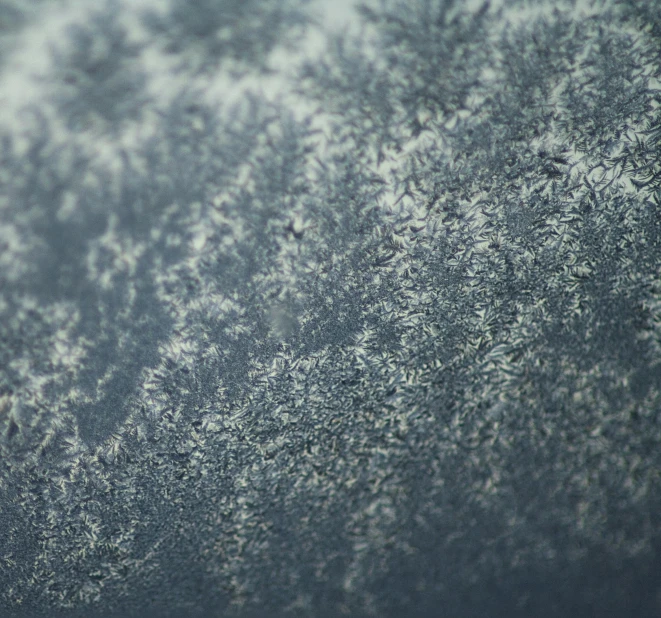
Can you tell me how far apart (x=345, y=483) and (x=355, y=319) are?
0.20m

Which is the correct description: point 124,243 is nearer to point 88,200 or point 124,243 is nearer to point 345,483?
point 88,200

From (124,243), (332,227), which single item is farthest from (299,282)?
(124,243)

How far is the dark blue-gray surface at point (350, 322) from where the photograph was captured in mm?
560

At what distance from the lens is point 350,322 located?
608mm

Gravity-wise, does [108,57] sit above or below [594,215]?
above

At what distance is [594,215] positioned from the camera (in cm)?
60

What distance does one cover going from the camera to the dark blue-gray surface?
56 cm

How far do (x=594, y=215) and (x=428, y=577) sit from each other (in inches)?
18.8

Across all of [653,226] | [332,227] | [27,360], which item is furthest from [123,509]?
[653,226]

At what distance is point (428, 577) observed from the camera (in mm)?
593

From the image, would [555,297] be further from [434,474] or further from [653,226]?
[434,474]

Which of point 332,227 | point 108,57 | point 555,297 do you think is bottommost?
point 555,297

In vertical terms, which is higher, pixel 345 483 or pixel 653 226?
pixel 653 226

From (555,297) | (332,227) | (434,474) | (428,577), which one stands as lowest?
(428,577)
